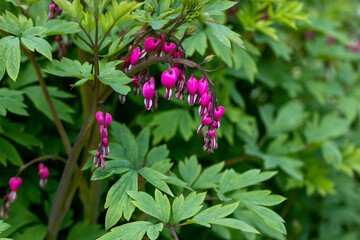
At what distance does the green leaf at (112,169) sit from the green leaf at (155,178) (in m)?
0.06

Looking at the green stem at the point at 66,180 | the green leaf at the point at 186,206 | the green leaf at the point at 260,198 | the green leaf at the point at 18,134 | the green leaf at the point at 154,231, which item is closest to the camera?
the green leaf at the point at 154,231

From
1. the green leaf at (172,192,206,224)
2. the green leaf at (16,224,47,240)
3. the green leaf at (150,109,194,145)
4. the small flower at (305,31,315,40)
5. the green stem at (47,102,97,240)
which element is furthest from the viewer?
the small flower at (305,31,315,40)

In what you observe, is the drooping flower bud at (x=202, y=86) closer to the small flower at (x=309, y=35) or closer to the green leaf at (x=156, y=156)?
the green leaf at (x=156, y=156)

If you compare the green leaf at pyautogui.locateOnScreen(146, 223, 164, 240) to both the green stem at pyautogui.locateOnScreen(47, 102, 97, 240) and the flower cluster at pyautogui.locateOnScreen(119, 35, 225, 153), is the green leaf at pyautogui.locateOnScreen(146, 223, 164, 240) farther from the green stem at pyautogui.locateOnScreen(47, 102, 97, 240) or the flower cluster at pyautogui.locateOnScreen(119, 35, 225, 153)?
the green stem at pyautogui.locateOnScreen(47, 102, 97, 240)

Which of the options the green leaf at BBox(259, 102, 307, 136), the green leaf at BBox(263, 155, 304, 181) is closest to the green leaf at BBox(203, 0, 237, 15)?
the green leaf at BBox(263, 155, 304, 181)

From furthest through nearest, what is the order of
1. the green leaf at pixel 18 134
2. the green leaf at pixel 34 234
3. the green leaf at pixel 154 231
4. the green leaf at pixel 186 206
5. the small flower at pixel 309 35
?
the small flower at pixel 309 35, the green leaf at pixel 18 134, the green leaf at pixel 34 234, the green leaf at pixel 186 206, the green leaf at pixel 154 231

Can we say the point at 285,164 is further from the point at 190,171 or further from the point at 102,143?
the point at 102,143

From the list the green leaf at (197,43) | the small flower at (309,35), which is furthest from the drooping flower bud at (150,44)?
the small flower at (309,35)

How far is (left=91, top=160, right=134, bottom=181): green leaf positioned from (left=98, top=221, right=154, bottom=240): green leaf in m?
0.19

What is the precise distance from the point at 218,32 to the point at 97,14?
397 millimetres

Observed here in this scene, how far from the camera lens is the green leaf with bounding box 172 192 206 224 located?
1261 mm

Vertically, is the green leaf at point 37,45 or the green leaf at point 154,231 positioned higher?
the green leaf at point 37,45

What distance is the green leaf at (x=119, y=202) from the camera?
1219 mm

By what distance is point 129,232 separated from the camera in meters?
1.20
